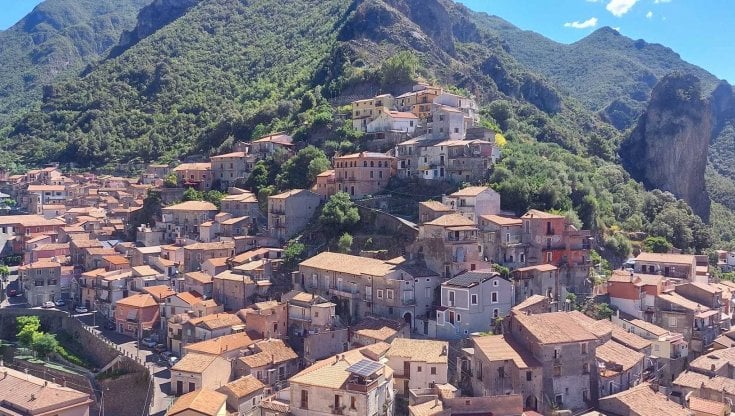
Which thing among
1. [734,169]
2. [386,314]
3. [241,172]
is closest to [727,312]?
[386,314]

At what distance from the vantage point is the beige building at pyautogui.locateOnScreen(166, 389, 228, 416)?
32.3 meters

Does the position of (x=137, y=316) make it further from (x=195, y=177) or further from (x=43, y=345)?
(x=195, y=177)

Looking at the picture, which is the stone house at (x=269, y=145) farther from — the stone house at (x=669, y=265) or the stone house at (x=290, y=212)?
the stone house at (x=669, y=265)

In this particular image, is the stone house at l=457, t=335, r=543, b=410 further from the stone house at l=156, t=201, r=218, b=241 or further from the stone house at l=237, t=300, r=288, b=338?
the stone house at l=156, t=201, r=218, b=241

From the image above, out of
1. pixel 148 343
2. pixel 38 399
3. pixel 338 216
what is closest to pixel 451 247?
pixel 338 216

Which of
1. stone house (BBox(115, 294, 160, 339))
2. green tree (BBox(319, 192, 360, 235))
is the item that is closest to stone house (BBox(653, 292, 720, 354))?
green tree (BBox(319, 192, 360, 235))

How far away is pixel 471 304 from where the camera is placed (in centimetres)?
3891

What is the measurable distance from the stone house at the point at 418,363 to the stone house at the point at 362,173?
67.0 ft

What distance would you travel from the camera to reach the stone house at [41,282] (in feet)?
172

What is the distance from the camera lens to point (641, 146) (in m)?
92.5

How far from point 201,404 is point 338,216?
19.9 m

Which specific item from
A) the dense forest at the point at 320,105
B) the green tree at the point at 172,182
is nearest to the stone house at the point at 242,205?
the dense forest at the point at 320,105

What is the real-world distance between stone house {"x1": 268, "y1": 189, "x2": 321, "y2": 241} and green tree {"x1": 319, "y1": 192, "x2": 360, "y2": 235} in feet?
11.0

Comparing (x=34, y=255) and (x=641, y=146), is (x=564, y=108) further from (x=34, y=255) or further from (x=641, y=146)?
(x=34, y=255)
